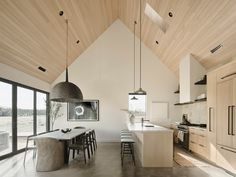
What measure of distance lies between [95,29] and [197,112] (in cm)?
486

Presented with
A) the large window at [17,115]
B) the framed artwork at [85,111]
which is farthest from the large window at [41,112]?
the framed artwork at [85,111]

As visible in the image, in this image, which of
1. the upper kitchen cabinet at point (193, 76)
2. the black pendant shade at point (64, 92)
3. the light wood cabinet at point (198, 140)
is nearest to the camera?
the black pendant shade at point (64, 92)

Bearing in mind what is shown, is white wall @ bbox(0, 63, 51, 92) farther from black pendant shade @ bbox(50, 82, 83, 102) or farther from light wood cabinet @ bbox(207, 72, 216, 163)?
light wood cabinet @ bbox(207, 72, 216, 163)

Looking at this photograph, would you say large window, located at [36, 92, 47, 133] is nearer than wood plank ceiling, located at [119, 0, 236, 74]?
No

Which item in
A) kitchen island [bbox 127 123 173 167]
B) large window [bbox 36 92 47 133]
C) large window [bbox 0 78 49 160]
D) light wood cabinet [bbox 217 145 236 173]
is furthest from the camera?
large window [bbox 36 92 47 133]

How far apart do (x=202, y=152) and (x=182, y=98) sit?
2386mm

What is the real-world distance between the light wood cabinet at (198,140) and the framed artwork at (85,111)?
13.4 ft

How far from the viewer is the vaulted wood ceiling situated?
Answer: 4781 mm

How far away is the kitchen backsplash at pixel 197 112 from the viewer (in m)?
7.22

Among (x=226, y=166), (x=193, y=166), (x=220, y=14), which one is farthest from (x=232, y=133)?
(x=220, y=14)

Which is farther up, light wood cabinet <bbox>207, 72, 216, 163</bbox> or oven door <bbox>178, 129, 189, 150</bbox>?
light wood cabinet <bbox>207, 72, 216, 163</bbox>

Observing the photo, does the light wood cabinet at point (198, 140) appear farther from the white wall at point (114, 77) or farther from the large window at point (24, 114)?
the large window at point (24, 114)

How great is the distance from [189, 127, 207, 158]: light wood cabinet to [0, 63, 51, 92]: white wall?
5618 millimetres

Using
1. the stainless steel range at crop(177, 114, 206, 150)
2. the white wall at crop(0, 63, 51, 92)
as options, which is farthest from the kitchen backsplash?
the white wall at crop(0, 63, 51, 92)
